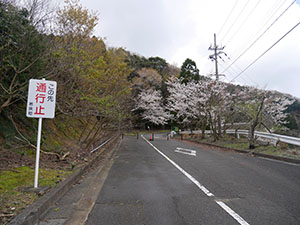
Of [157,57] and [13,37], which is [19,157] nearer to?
[13,37]

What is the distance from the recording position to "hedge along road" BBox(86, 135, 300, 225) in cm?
329

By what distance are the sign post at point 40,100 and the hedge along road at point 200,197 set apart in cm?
217

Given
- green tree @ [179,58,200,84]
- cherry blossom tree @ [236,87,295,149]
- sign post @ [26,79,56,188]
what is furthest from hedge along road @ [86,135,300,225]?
green tree @ [179,58,200,84]

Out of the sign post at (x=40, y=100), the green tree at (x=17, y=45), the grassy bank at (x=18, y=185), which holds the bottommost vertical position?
the grassy bank at (x=18, y=185)

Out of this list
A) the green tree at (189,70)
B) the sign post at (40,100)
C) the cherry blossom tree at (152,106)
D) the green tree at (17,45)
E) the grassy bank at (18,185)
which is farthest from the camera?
the cherry blossom tree at (152,106)

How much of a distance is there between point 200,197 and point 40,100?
4215mm

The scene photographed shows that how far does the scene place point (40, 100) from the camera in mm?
4496

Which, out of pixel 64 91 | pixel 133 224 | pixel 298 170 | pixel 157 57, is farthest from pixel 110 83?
pixel 157 57

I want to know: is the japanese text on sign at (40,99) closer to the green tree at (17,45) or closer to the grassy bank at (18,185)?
the green tree at (17,45)

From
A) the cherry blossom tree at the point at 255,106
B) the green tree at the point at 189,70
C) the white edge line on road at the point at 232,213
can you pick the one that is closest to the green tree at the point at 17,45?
the white edge line on road at the point at 232,213

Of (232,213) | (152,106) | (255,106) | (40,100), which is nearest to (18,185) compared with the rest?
(40,100)

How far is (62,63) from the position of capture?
6676 mm

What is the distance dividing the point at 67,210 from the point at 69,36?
→ 650 centimetres

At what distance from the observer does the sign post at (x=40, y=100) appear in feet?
14.4
